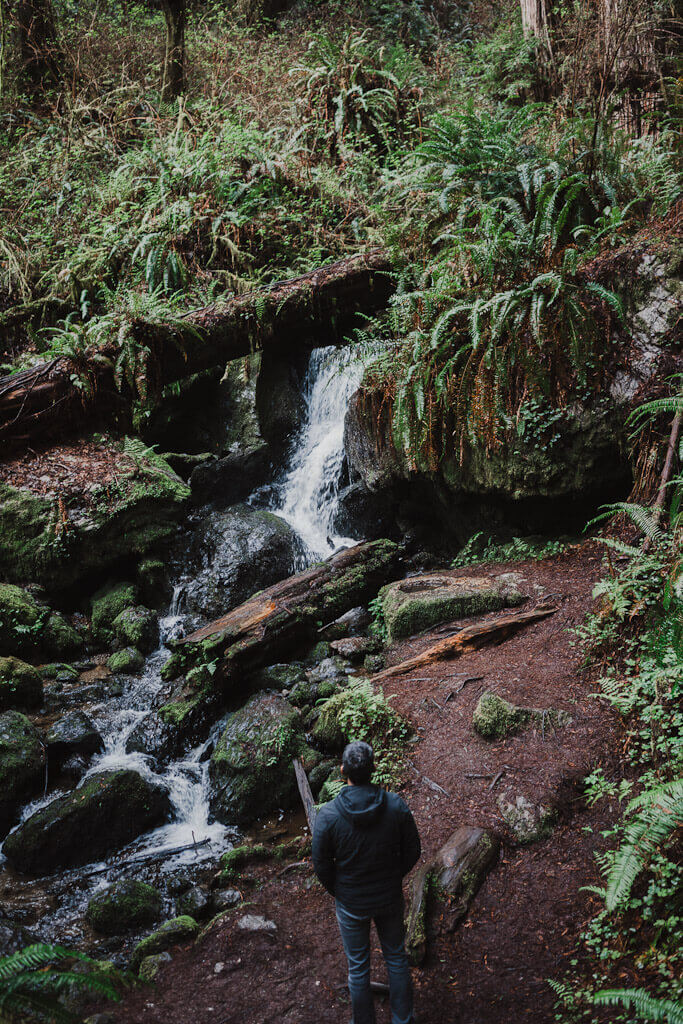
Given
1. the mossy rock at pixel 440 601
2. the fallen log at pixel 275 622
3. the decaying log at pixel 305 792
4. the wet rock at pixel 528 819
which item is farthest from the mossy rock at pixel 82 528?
the wet rock at pixel 528 819

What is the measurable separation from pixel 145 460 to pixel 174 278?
11.5ft

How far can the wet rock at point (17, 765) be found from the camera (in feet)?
18.4

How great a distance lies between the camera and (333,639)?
7.05 meters

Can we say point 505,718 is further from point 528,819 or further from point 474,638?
point 474,638

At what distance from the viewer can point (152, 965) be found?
396 centimetres

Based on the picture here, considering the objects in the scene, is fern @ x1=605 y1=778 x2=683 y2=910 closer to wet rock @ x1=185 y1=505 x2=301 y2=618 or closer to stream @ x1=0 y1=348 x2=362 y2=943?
stream @ x1=0 y1=348 x2=362 y2=943

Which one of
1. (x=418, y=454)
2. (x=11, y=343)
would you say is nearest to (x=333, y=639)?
(x=418, y=454)

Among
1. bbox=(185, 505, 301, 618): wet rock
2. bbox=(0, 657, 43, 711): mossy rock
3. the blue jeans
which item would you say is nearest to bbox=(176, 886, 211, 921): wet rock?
the blue jeans

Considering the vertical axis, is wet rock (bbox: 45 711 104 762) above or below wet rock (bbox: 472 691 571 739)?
below

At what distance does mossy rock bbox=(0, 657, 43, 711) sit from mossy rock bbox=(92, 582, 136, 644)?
4.15 feet

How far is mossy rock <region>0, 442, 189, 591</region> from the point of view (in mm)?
8438

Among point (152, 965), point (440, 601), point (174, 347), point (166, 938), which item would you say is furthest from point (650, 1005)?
point (174, 347)

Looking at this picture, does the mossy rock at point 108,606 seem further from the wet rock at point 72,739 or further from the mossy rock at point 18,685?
the wet rock at point 72,739

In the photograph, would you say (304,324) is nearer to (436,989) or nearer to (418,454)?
(418,454)
